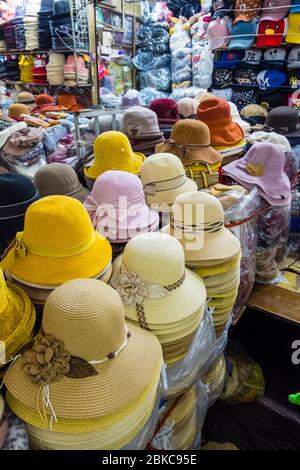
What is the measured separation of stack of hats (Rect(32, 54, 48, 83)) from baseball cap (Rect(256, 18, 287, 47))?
3007mm

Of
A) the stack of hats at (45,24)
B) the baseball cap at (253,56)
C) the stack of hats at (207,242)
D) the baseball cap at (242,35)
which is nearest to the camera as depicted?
the stack of hats at (207,242)

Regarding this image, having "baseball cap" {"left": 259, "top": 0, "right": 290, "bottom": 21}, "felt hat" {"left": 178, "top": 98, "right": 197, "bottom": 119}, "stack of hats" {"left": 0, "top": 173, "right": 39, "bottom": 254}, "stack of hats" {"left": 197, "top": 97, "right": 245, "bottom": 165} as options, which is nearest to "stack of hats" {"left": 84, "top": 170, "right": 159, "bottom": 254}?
"stack of hats" {"left": 0, "top": 173, "right": 39, "bottom": 254}

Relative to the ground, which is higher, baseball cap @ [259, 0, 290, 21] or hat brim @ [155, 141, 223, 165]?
baseball cap @ [259, 0, 290, 21]

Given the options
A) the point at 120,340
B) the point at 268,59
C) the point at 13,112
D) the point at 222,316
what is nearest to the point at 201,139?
the point at 222,316

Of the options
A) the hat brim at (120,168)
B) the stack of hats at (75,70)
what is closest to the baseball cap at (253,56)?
the stack of hats at (75,70)

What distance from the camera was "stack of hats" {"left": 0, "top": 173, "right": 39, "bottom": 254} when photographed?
100 centimetres

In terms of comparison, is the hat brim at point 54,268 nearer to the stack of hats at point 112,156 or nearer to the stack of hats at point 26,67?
the stack of hats at point 112,156

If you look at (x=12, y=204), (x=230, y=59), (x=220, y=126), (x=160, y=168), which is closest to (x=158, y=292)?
(x=12, y=204)

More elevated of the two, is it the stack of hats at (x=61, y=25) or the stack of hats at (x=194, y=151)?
the stack of hats at (x=61, y=25)

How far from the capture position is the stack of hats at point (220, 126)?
1928mm

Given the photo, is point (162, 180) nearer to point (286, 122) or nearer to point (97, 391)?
point (97, 391)

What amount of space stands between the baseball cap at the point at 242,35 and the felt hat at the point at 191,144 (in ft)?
10.8

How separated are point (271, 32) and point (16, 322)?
459cm

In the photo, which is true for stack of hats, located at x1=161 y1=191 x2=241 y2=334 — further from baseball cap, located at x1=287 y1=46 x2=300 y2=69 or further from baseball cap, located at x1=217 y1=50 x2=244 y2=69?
baseball cap, located at x1=217 y1=50 x2=244 y2=69
